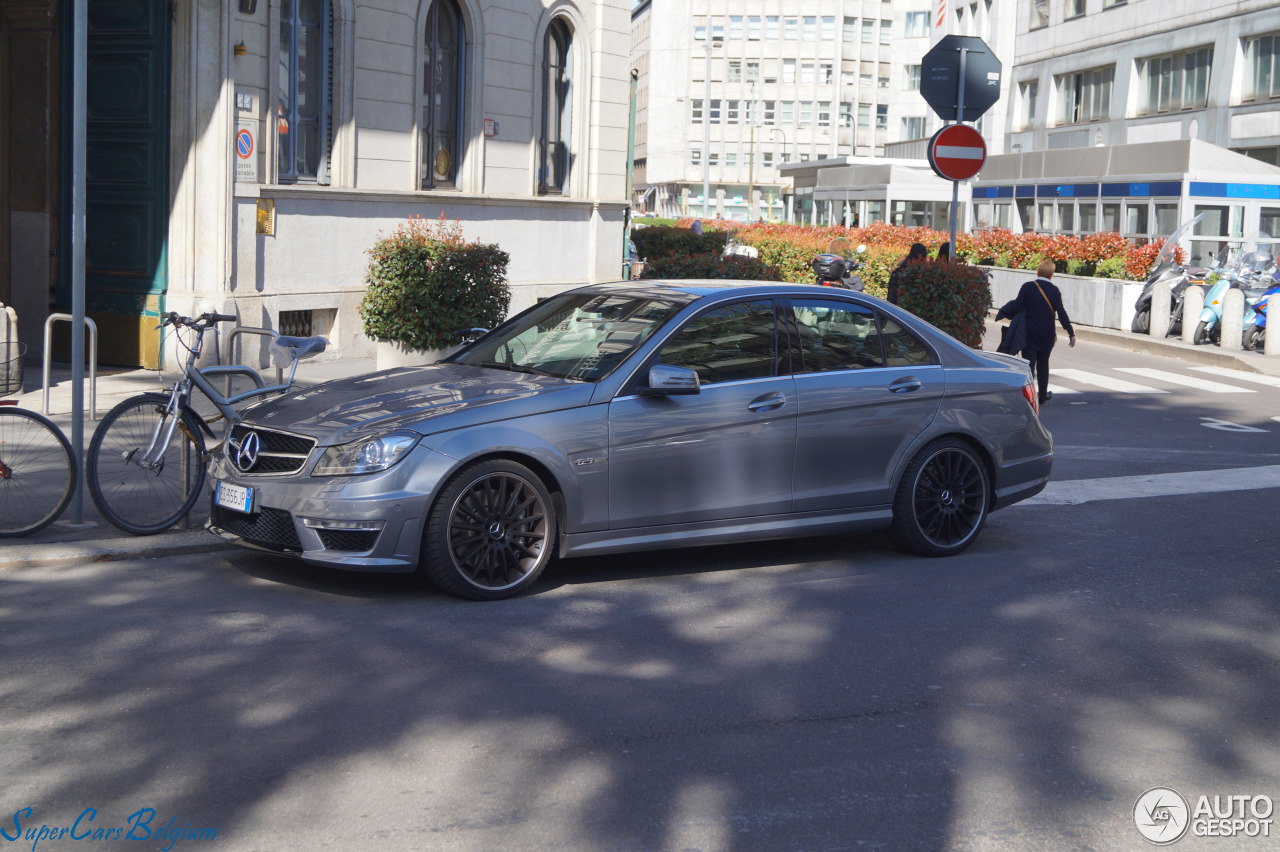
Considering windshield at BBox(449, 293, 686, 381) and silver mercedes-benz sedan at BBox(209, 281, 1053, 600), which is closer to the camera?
silver mercedes-benz sedan at BBox(209, 281, 1053, 600)

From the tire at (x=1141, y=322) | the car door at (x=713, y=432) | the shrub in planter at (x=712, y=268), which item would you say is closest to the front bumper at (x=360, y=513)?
the car door at (x=713, y=432)

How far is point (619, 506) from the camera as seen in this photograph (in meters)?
6.95

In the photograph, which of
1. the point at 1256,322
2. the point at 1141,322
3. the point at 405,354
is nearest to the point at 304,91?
the point at 405,354

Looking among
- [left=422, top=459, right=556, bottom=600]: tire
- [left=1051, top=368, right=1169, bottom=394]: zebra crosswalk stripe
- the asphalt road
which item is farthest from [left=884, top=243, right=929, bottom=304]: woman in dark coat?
[left=422, top=459, right=556, bottom=600]: tire

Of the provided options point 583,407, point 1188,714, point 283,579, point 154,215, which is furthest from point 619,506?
point 154,215

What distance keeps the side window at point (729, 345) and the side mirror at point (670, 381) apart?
0.27 m

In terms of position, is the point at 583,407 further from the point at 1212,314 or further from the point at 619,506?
the point at 1212,314

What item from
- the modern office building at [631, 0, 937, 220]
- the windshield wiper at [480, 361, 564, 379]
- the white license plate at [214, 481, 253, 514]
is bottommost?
the white license plate at [214, 481, 253, 514]

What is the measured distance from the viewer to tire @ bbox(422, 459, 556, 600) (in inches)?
255

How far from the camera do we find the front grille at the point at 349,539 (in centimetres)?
634

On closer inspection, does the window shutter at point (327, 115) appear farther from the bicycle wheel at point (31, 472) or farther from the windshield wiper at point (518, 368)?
the windshield wiper at point (518, 368)

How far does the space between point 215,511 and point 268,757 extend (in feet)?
8.16

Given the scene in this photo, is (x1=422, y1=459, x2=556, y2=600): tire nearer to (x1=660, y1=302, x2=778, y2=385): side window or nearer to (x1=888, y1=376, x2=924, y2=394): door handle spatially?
(x1=660, y1=302, x2=778, y2=385): side window

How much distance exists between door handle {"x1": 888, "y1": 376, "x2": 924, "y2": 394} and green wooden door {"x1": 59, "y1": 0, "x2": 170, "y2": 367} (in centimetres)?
878
